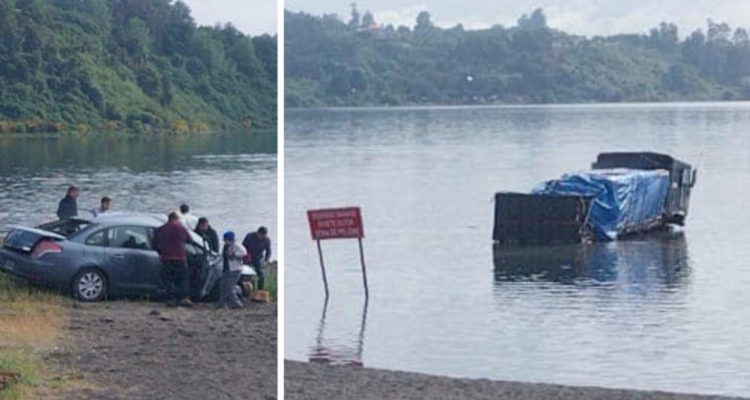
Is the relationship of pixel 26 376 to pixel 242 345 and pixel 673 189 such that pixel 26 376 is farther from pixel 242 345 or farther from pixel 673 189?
pixel 673 189

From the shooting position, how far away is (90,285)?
21594 mm

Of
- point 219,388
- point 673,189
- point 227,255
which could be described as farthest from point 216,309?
point 673,189

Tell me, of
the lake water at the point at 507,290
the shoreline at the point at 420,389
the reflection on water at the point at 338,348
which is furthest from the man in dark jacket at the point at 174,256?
the shoreline at the point at 420,389

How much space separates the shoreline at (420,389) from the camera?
650 inches

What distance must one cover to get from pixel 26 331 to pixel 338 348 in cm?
555

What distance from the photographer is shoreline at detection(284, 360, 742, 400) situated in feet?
54.2

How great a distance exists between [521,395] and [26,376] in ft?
14.2

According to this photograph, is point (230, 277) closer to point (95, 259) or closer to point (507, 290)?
point (95, 259)

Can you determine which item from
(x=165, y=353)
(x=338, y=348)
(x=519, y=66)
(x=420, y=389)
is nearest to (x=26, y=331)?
(x=165, y=353)

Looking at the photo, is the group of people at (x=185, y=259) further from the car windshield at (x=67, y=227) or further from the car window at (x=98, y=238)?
the car windshield at (x=67, y=227)

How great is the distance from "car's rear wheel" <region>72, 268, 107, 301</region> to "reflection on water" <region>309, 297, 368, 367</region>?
256 cm

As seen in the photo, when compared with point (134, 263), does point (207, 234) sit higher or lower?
higher

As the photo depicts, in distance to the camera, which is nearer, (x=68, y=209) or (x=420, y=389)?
(x=420, y=389)

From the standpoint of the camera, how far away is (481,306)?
31.3m
